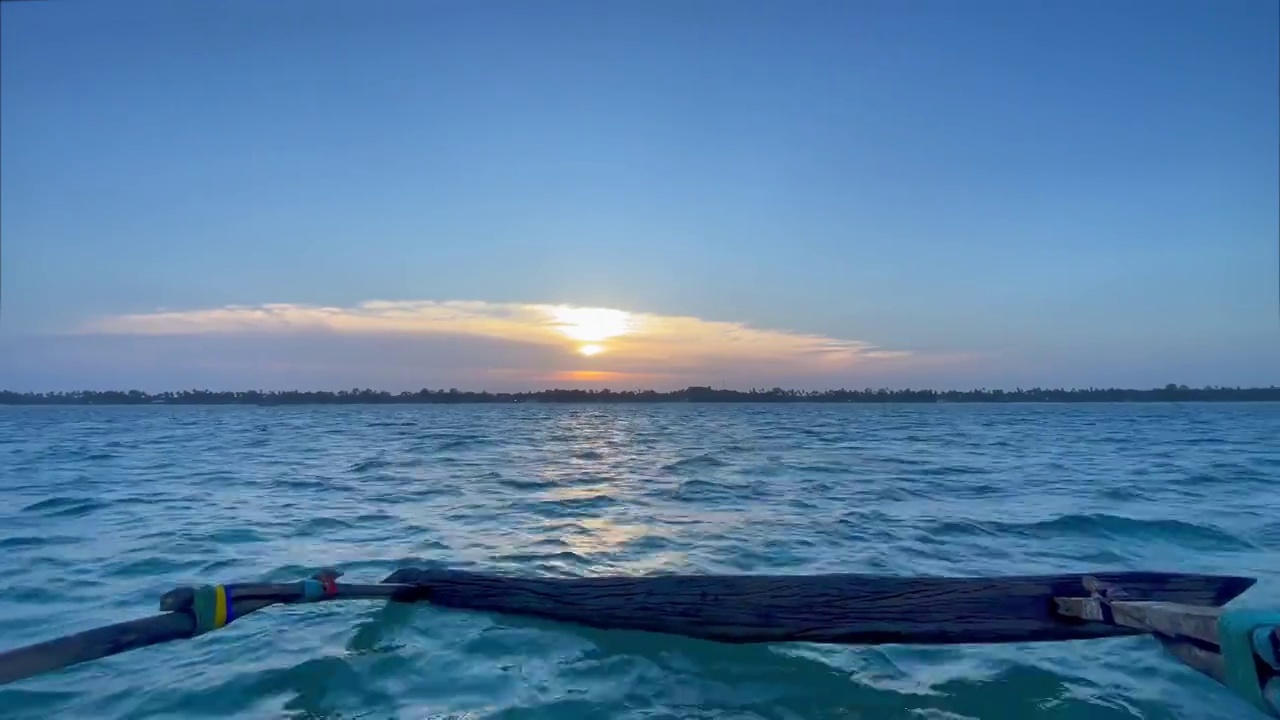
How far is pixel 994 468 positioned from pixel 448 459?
19.2 metres

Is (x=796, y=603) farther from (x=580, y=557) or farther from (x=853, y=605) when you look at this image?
(x=580, y=557)

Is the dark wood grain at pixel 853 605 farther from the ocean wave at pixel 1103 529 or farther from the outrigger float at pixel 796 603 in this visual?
the ocean wave at pixel 1103 529

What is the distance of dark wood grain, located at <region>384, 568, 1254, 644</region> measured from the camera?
685 centimetres

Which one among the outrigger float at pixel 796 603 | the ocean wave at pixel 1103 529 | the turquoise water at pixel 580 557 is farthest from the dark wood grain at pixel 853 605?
the ocean wave at pixel 1103 529

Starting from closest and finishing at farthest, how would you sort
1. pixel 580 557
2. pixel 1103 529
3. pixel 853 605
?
pixel 853 605 → pixel 580 557 → pixel 1103 529

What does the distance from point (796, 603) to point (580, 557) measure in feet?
16.8

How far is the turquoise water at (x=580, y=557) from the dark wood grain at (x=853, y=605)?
1.11 ft

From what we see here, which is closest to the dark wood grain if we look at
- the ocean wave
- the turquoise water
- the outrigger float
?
the outrigger float

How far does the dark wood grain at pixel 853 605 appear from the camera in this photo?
6.85 metres

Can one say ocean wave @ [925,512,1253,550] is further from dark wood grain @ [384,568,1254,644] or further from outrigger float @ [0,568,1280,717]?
outrigger float @ [0,568,1280,717]

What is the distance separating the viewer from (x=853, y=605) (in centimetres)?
719

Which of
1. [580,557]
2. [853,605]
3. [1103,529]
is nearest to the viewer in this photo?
[853,605]

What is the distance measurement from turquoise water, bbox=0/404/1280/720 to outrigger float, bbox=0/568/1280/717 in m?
0.36

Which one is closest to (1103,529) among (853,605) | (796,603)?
Result: (853,605)
